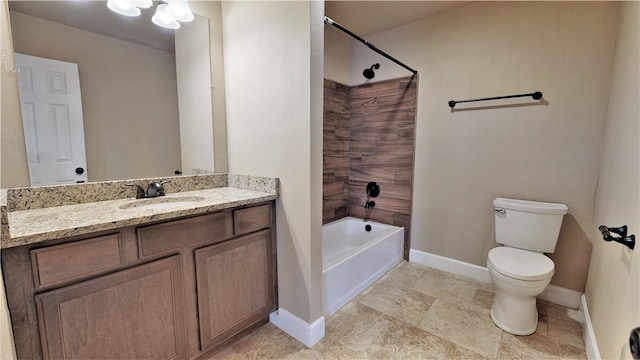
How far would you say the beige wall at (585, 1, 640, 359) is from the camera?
1115 millimetres

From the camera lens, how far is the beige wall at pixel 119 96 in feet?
4.57

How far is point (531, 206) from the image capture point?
1.99 meters

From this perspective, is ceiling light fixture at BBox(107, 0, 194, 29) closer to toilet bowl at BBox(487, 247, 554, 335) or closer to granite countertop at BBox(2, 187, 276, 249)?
granite countertop at BBox(2, 187, 276, 249)

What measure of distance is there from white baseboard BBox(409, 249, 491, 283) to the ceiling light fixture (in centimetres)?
279

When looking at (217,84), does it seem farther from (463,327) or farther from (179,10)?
(463,327)

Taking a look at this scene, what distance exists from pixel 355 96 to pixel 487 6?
1391 millimetres

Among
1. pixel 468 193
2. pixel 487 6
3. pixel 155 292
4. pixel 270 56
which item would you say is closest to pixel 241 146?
pixel 270 56

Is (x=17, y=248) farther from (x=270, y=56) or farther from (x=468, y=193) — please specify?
(x=468, y=193)

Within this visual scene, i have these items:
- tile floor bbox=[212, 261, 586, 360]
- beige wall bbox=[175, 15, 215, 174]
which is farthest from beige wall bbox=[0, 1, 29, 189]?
tile floor bbox=[212, 261, 586, 360]

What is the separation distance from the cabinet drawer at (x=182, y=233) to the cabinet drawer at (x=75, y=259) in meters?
0.10

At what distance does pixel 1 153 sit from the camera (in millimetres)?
1226

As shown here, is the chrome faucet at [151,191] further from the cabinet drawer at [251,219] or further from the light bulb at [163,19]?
the light bulb at [163,19]

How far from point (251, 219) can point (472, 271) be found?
6.89ft

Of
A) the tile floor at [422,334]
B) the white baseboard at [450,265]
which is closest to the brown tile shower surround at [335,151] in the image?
the white baseboard at [450,265]
